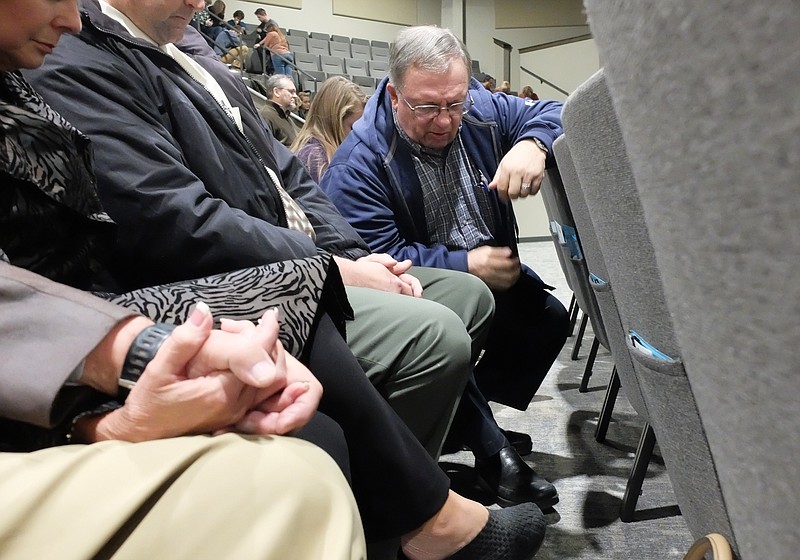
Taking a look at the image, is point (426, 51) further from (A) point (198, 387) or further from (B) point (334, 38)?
(B) point (334, 38)

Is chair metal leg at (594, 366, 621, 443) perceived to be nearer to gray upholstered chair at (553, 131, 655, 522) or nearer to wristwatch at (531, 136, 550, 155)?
gray upholstered chair at (553, 131, 655, 522)

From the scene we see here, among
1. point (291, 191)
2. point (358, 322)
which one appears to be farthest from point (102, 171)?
point (291, 191)

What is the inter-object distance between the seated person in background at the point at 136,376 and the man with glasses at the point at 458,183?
628 millimetres

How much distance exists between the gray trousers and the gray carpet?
1.15ft

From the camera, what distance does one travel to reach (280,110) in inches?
161

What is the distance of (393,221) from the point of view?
1.46 meters

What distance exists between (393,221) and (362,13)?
8961 mm

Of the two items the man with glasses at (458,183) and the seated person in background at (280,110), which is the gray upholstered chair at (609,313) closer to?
the man with glasses at (458,183)

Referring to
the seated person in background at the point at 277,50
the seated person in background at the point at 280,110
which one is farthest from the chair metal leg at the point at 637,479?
the seated person in background at the point at 277,50

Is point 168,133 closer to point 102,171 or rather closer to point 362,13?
point 102,171

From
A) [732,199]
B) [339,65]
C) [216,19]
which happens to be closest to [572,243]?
[732,199]

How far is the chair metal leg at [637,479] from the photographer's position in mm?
1129

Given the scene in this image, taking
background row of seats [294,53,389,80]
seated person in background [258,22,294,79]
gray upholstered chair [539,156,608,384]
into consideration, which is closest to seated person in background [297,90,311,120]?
seated person in background [258,22,294,79]

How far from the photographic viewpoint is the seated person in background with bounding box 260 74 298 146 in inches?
151
